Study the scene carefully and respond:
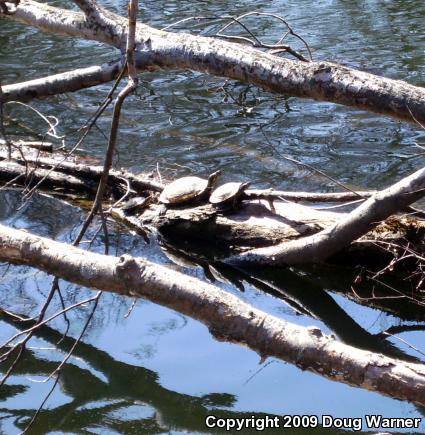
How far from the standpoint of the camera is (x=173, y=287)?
11.3 feet

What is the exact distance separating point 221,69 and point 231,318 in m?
2.52

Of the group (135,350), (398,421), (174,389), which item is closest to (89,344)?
(135,350)

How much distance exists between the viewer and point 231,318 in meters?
3.31

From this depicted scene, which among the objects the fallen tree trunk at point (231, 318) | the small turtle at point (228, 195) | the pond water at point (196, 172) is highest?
the fallen tree trunk at point (231, 318)

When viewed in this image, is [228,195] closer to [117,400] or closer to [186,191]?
[186,191]

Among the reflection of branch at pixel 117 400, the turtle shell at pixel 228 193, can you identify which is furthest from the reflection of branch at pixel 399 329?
the turtle shell at pixel 228 193

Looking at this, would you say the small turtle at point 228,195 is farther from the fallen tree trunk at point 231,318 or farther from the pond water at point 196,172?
the fallen tree trunk at point 231,318

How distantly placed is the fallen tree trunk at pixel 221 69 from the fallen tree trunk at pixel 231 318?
2.08m

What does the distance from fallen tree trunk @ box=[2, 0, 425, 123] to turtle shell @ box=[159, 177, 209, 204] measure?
99 centimetres

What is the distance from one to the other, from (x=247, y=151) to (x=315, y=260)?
292 centimetres

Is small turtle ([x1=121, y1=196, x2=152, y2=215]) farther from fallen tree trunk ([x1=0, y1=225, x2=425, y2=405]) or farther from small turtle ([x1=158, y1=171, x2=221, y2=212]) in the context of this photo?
fallen tree trunk ([x1=0, y1=225, x2=425, y2=405])

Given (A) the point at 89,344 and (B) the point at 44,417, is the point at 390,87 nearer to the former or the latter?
(A) the point at 89,344

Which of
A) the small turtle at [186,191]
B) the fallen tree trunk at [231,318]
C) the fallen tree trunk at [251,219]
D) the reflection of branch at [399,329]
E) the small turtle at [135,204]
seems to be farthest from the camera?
the small turtle at [135,204]

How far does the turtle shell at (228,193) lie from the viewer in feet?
20.3
